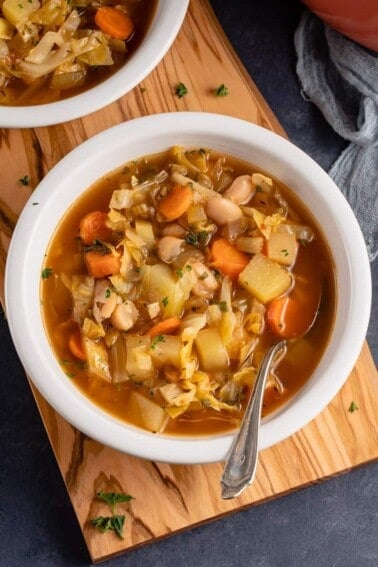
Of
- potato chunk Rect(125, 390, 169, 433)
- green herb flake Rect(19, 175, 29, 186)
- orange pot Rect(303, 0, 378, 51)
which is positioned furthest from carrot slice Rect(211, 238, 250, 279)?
orange pot Rect(303, 0, 378, 51)

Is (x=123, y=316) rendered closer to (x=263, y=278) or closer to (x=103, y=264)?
(x=103, y=264)

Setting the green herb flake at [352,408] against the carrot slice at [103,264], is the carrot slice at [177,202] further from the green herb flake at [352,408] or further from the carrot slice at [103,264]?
the green herb flake at [352,408]

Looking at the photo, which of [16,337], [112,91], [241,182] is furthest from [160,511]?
[112,91]

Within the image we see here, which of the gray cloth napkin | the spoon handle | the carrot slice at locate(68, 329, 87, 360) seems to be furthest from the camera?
the gray cloth napkin

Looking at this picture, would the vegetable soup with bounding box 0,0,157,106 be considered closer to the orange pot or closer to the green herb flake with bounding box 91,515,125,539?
the orange pot

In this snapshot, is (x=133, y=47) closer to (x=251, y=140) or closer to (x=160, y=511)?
(x=251, y=140)

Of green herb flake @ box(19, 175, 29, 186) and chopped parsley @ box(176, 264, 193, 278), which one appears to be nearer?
chopped parsley @ box(176, 264, 193, 278)

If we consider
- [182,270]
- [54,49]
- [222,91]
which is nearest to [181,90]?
[222,91]
